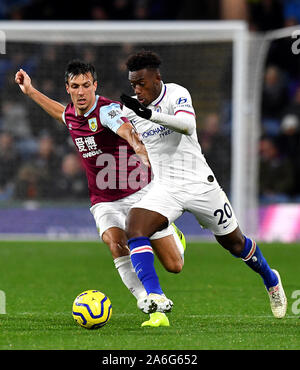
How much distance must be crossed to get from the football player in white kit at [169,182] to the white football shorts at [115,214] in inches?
21.2

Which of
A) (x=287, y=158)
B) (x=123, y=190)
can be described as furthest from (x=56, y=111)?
(x=287, y=158)

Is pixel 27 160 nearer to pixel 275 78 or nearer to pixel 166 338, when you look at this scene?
pixel 275 78

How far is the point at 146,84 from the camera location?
689 cm

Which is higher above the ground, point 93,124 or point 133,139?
point 93,124

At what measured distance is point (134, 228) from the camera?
22.3 feet

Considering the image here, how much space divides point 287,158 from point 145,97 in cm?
965

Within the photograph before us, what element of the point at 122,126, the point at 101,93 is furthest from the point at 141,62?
the point at 101,93

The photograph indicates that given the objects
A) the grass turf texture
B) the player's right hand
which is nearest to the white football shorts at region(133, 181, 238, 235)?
the grass turf texture

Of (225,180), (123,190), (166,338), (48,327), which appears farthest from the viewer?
(225,180)

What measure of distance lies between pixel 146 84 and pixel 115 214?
1.28 metres

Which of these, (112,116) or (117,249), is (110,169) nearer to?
(112,116)

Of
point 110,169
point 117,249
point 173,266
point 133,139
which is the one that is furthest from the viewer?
point 110,169

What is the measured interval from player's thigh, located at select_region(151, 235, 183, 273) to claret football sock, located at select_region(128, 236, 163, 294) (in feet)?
2.35

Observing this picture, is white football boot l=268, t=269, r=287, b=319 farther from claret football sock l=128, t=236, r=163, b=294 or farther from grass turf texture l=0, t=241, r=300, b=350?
claret football sock l=128, t=236, r=163, b=294
